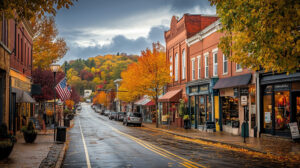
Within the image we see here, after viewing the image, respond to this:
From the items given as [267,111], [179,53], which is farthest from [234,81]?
[179,53]

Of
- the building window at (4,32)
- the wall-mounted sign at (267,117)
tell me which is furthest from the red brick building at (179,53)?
the building window at (4,32)

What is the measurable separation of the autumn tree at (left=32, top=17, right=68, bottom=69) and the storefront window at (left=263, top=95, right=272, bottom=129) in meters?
31.2

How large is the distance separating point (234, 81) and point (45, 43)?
2827cm

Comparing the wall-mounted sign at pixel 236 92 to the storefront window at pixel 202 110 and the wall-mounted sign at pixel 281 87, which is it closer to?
the wall-mounted sign at pixel 281 87

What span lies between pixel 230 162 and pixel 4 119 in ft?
42.8

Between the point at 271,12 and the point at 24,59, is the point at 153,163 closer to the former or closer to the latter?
the point at 271,12

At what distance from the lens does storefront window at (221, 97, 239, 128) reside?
2762cm

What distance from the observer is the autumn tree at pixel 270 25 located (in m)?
11.8

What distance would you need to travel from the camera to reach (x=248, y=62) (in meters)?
16.5

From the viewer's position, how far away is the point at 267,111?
23.4 m

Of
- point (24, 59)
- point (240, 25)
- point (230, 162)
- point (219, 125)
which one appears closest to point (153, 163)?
point (230, 162)

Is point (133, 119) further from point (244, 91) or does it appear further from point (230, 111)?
point (244, 91)

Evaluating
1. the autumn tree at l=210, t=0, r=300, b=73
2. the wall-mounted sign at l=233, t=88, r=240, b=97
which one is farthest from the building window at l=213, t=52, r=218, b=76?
the autumn tree at l=210, t=0, r=300, b=73

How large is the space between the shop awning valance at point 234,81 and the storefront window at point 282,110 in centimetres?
285
